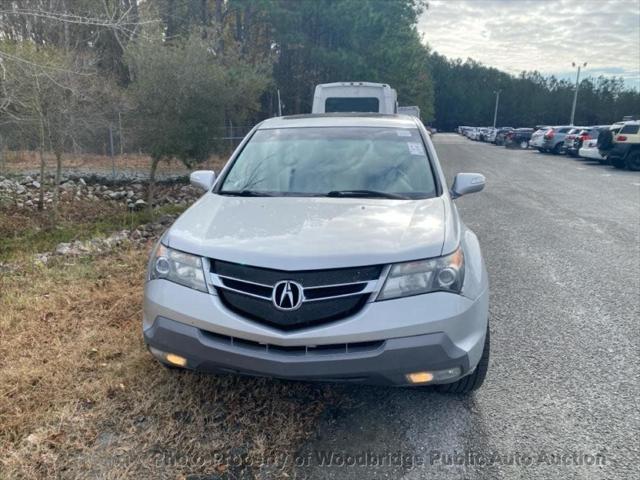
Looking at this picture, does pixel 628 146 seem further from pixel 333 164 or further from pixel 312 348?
pixel 312 348

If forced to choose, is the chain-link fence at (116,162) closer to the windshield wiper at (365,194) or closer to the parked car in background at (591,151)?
the windshield wiper at (365,194)

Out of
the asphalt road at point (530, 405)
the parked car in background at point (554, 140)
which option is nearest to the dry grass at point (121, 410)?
the asphalt road at point (530, 405)

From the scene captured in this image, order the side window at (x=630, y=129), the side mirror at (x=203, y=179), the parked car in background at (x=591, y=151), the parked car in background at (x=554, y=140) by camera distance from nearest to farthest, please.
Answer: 1. the side mirror at (x=203, y=179)
2. the side window at (x=630, y=129)
3. the parked car in background at (x=591, y=151)
4. the parked car in background at (x=554, y=140)

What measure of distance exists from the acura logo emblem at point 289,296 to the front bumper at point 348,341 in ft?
0.43

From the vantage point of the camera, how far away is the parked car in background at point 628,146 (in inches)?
681

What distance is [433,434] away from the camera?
2.65 m

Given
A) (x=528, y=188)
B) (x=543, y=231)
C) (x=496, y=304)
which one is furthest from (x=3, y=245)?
(x=528, y=188)

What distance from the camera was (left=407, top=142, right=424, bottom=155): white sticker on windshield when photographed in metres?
3.72

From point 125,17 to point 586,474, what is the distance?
6840 millimetres

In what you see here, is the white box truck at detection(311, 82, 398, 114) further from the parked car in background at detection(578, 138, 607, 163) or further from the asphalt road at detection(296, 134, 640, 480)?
the parked car in background at detection(578, 138, 607, 163)

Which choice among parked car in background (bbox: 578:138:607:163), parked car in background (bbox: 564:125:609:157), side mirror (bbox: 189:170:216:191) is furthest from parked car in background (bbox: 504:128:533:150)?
side mirror (bbox: 189:170:216:191)

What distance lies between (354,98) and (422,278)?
10806 mm

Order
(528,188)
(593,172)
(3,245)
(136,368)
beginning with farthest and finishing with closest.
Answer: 1. (593,172)
2. (528,188)
3. (3,245)
4. (136,368)

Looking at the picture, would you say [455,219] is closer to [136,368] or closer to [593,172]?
[136,368]
